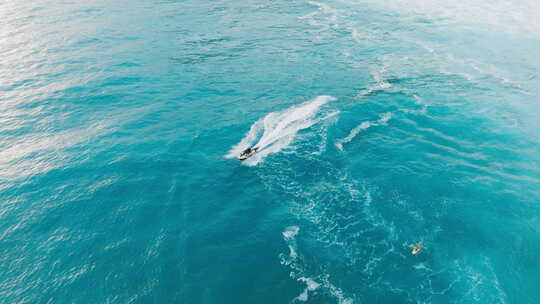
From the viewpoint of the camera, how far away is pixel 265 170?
4672 centimetres

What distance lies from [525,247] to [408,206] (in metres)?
13.8

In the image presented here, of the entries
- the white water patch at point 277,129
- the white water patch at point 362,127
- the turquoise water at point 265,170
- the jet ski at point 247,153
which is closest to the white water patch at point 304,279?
the turquoise water at point 265,170

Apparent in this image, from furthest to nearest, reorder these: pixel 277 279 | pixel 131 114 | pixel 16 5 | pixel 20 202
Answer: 1. pixel 16 5
2. pixel 131 114
3. pixel 20 202
4. pixel 277 279

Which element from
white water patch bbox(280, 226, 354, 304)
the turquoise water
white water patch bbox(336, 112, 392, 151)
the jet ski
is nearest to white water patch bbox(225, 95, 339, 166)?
the turquoise water

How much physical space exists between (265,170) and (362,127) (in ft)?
71.0

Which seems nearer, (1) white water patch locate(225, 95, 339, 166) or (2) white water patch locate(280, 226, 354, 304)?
(2) white water patch locate(280, 226, 354, 304)

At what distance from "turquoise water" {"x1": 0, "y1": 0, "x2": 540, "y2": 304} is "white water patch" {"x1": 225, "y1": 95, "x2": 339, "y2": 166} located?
35 centimetres

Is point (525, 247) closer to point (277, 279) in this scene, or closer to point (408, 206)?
point (408, 206)

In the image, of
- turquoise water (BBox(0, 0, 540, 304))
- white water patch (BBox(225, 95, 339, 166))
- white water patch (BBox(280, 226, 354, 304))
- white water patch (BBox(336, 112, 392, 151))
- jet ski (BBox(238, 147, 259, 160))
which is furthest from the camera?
white water patch (BBox(336, 112, 392, 151))

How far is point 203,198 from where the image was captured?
42375mm

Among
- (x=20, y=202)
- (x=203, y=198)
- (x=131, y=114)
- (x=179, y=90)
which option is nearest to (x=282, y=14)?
(x=179, y=90)

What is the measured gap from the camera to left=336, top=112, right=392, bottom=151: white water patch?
173 ft

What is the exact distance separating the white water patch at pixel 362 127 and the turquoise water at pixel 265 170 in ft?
1.79

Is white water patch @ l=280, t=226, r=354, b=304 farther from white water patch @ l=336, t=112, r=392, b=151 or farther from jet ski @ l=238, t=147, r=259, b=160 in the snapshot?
white water patch @ l=336, t=112, r=392, b=151
